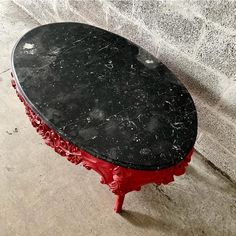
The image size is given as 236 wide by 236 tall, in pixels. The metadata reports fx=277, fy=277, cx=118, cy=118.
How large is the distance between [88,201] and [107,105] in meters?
0.65

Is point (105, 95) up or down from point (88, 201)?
up

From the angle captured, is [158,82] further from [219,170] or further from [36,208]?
[36,208]

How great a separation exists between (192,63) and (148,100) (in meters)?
0.40

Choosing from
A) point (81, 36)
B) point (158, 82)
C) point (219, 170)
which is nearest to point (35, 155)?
point (81, 36)

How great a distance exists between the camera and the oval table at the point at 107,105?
46.3 inches

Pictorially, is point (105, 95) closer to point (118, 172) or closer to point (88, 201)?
point (118, 172)

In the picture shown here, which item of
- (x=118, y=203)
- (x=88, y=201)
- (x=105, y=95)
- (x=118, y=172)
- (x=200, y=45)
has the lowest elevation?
(x=88, y=201)

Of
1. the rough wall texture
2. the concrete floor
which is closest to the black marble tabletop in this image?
the rough wall texture

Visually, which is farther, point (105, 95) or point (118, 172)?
point (105, 95)

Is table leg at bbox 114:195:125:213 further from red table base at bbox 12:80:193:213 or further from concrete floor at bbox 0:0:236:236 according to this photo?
red table base at bbox 12:80:193:213

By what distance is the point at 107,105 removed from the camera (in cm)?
132

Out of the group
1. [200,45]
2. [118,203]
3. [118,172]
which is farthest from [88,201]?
[200,45]

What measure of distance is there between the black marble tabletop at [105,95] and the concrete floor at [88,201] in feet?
1.95

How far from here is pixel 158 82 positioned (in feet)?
4.75
